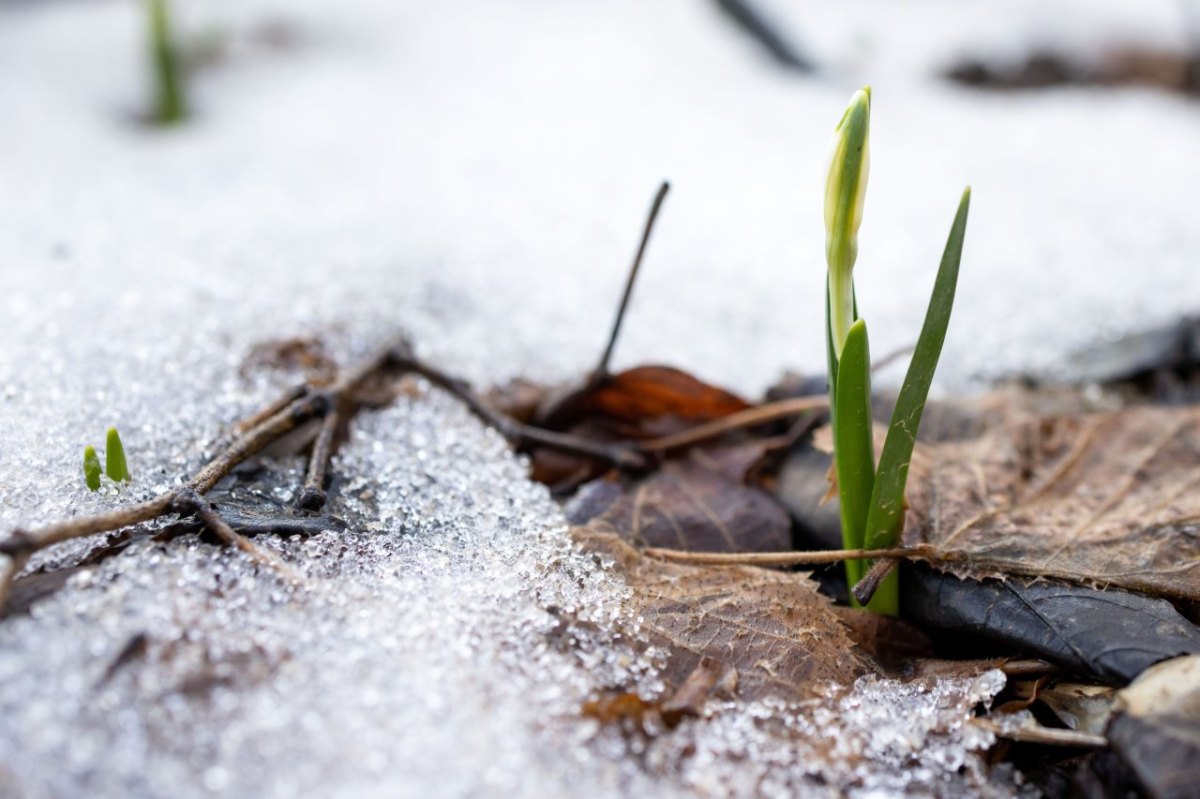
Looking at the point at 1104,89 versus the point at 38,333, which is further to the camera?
the point at 1104,89

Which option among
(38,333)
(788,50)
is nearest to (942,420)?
(38,333)

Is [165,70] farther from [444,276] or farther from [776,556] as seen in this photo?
[776,556]

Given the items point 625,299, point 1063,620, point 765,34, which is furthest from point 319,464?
point 765,34

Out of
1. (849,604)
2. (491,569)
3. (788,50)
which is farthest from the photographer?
(788,50)

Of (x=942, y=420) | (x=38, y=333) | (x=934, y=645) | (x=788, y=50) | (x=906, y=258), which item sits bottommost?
(x=934, y=645)

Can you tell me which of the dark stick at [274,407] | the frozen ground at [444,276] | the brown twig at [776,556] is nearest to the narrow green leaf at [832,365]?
the brown twig at [776,556]

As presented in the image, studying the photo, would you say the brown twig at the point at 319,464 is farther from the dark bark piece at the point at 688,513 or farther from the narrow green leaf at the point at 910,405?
the narrow green leaf at the point at 910,405

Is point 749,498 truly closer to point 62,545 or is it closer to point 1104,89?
point 62,545
